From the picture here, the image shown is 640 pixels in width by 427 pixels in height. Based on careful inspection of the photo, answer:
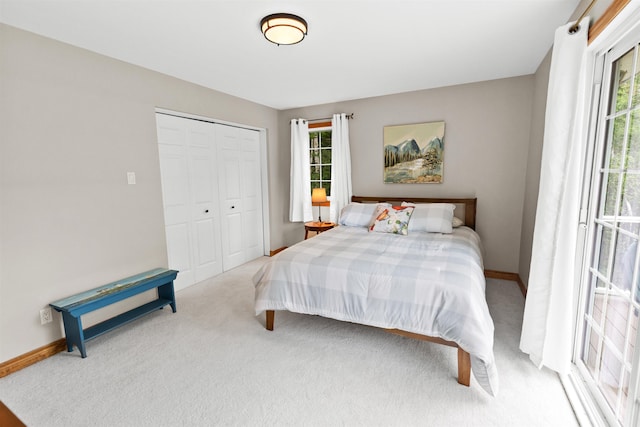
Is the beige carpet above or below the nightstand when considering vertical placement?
below

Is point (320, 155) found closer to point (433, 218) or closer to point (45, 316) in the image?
point (433, 218)

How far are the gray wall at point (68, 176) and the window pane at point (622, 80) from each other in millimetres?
3541

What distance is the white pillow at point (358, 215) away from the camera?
3.64 metres

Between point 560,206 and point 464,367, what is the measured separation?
3.75 feet

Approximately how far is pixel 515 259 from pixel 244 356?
3211mm

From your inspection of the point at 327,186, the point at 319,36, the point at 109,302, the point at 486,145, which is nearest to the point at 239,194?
the point at 327,186

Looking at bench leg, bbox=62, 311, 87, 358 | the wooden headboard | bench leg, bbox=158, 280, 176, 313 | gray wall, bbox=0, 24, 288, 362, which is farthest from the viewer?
the wooden headboard

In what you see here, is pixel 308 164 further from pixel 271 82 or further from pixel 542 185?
pixel 542 185

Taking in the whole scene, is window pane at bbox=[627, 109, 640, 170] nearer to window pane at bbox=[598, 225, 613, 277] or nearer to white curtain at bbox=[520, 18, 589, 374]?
white curtain at bbox=[520, 18, 589, 374]

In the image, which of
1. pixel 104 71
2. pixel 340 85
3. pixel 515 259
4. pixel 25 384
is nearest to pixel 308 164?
pixel 340 85

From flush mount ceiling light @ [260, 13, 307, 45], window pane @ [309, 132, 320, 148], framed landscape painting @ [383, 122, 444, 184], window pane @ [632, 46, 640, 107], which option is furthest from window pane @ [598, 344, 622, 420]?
window pane @ [309, 132, 320, 148]

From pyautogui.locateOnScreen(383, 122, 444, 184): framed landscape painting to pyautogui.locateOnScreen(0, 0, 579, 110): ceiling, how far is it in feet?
2.13

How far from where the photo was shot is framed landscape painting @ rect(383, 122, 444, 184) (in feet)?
12.2

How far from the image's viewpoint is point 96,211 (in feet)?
8.22
